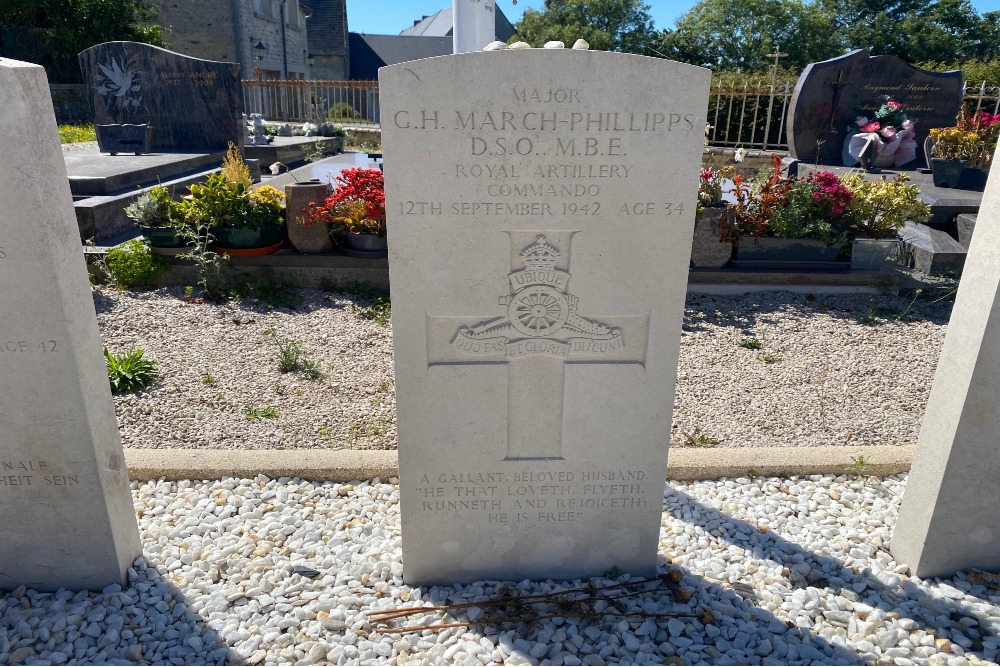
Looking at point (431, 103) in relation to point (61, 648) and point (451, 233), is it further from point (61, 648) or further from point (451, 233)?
point (61, 648)

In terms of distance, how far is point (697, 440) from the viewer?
147 inches

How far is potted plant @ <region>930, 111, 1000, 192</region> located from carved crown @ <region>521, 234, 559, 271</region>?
29.6 feet

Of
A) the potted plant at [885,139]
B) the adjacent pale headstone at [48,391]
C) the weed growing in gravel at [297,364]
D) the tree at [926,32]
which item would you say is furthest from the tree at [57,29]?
the tree at [926,32]

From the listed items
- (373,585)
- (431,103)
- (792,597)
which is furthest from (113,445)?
(792,597)

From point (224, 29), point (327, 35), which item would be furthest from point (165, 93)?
point (327, 35)

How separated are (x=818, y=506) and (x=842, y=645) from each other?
0.87m

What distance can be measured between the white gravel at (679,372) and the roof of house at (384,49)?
32554 millimetres

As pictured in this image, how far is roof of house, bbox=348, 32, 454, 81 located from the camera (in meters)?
35.5

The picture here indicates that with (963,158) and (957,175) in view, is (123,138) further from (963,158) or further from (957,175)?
(963,158)

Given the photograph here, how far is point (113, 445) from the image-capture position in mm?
2471

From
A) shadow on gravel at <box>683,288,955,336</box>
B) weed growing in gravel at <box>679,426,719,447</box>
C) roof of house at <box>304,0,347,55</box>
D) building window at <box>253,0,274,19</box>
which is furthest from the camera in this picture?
roof of house at <box>304,0,347,55</box>

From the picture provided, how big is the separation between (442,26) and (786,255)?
1550 inches

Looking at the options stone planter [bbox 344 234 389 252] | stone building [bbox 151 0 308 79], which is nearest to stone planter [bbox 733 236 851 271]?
stone planter [bbox 344 234 389 252]

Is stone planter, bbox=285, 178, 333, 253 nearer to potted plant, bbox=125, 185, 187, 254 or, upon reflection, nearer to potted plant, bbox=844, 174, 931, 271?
potted plant, bbox=125, 185, 187, 254
